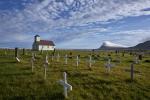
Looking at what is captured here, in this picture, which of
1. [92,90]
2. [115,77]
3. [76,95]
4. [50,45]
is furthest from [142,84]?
[50,45]

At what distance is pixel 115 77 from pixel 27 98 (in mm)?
9339

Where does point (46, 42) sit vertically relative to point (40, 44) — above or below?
above

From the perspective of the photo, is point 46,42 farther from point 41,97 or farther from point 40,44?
point 41,97

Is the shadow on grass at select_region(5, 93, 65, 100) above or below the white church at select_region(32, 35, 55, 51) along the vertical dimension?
below

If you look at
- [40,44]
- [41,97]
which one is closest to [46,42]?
[40,44]

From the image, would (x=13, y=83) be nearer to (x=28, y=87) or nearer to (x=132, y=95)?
(x=28, y=87)

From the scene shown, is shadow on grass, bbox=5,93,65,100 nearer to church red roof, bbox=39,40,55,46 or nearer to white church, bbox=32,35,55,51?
white church, bbox=32,35,55,51

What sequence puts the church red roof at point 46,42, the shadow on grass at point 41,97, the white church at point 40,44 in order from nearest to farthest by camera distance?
the shadow on grass at point 41,97
the white church at point 40,44
the church red roof at point 46,42

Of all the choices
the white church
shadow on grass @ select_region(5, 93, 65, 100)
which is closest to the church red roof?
the white church

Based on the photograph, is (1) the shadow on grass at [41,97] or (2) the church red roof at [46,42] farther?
(2) the church red roof at [46,42]

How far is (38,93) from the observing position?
49.7 ft

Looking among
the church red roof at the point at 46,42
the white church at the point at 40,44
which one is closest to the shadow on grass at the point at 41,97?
the white church at the point at 40,44

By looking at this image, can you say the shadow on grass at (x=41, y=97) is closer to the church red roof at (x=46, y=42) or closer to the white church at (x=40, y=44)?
the white church at (x=40, y=44)

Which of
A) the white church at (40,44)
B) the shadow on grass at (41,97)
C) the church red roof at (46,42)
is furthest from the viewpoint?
the church red roof at (46,42)
